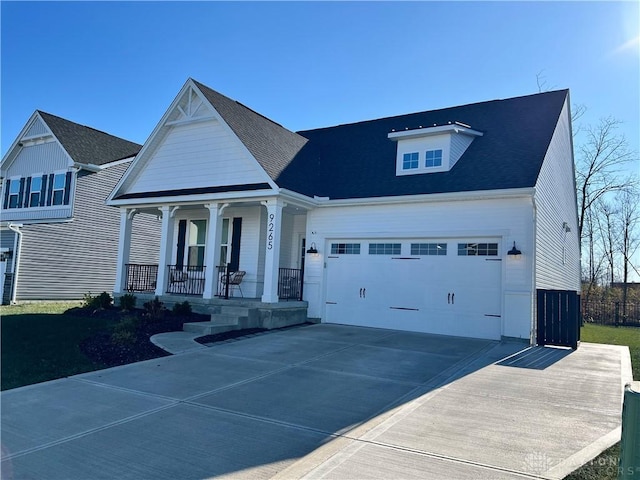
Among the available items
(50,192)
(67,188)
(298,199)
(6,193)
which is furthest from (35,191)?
(298,199)

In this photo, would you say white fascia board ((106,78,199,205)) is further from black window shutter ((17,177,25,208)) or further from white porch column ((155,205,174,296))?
black window shutter ((17,177,25,208))

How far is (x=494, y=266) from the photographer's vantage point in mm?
11805

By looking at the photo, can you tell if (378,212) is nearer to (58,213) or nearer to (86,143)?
(58,213)

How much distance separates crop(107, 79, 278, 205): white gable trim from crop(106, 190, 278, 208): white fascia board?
0.82 ft

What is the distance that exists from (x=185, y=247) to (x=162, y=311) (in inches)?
195

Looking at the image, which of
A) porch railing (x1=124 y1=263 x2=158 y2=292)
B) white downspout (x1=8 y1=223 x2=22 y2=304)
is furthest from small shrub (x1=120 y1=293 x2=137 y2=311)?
white downspout (x1=8 y1=223 x2=22 y2=304)

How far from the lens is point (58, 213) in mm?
21141

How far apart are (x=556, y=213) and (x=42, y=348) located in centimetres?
1496

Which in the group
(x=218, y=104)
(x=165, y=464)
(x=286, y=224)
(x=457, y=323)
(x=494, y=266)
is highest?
(x=218, y=104)

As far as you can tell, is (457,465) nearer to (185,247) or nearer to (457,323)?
(457,323)

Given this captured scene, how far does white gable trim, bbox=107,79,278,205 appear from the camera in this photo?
13.7 meters

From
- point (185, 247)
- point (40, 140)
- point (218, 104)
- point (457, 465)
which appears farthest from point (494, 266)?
point (40, 140)

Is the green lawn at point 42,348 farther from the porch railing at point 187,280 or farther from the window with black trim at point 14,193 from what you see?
the window with black trim at point 14,193

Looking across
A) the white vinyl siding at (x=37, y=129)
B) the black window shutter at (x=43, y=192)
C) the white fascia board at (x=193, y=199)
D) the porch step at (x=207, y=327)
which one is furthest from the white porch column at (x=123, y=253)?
the white vinyl siding at (x=37, y=129)
